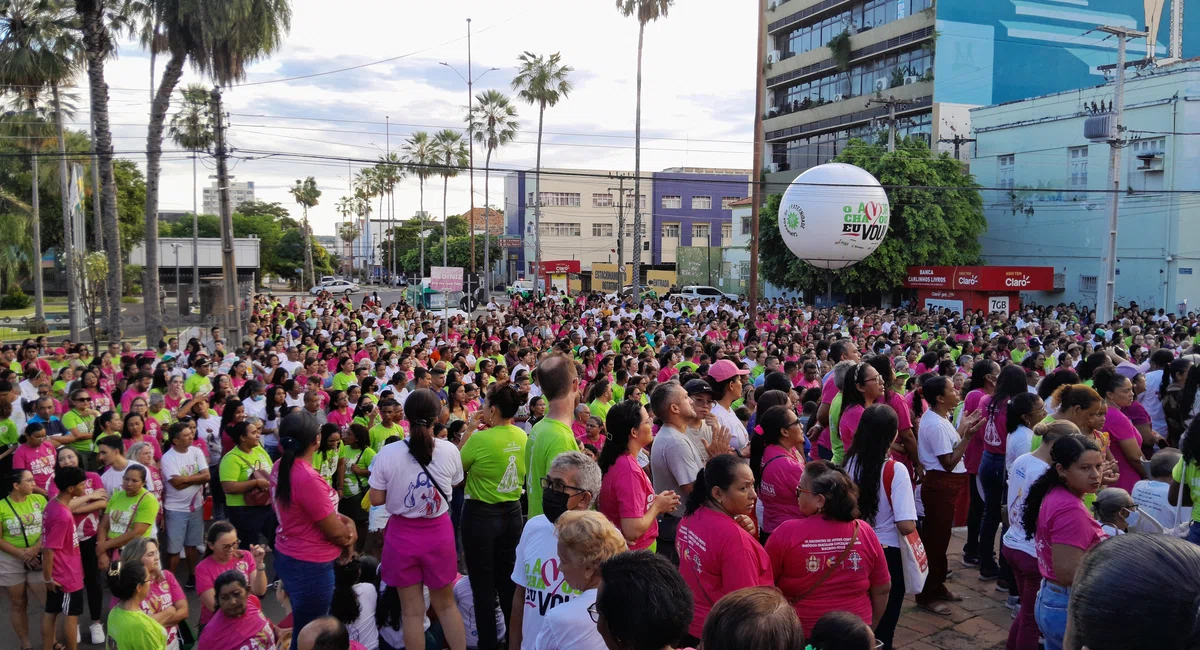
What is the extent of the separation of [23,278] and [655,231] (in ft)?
146

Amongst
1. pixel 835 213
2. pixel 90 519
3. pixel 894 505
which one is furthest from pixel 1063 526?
pixel 835 213

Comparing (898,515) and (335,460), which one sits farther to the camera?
(335,460)

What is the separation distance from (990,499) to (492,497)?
412 cm

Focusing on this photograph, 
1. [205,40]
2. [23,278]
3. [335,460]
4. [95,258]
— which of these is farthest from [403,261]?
[335,460]

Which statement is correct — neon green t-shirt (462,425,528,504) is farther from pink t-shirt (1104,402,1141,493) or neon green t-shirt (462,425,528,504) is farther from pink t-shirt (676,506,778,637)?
pink t-shirt (1104,402,1141,493)

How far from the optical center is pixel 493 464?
527 cm

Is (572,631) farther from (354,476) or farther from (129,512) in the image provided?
(354,476)

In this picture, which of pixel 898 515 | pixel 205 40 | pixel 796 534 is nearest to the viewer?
pixel 796 534

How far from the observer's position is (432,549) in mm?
5152

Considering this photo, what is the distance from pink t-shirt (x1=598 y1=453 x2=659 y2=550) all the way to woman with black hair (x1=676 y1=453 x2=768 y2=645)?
610mm

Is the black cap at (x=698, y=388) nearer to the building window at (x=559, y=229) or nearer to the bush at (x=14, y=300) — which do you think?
the bush at (x=14, y=300)

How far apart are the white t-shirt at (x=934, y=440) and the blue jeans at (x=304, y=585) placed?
4149 millimetres

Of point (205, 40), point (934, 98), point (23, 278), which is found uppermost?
point (934, 98)

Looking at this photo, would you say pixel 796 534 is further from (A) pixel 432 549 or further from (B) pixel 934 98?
(B) pixel 934 98
